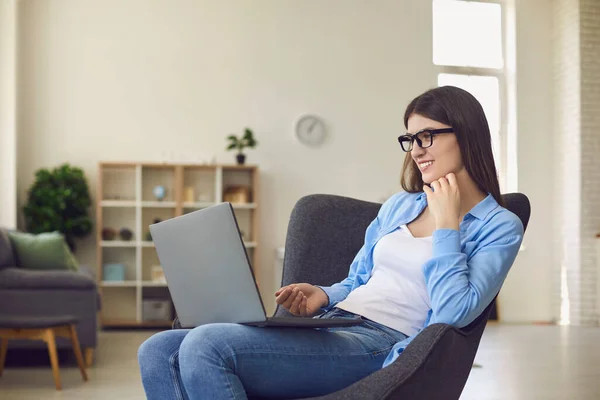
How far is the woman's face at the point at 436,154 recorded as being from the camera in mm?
1894

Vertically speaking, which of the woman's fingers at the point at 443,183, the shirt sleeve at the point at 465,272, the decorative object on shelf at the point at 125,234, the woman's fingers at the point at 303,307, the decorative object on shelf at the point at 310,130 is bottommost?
the decorative object on shelf at the point at 125,234

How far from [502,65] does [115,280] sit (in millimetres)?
4962

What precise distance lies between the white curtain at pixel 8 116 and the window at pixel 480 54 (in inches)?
176

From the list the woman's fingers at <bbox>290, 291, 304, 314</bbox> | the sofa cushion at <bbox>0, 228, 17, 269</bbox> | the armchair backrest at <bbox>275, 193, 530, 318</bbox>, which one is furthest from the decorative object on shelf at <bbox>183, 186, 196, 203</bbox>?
the woman's fingers at <bbox>290, 291, 304, 314</bbox>

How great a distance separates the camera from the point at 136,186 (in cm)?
705

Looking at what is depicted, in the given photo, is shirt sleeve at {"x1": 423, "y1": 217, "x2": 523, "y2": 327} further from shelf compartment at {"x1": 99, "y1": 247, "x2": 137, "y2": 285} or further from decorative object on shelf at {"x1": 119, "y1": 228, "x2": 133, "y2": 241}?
shelf compartment at {"x1": 99, "y1": 247, "x2": 137, "y2": 285}

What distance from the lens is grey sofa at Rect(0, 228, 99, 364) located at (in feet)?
15.7

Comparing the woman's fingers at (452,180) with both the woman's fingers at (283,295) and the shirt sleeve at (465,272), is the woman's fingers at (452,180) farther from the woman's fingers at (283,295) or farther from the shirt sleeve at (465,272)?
the woman's fingers at (283,295)

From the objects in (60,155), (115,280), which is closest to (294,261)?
(115,280)

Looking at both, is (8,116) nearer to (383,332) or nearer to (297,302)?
(297,302)

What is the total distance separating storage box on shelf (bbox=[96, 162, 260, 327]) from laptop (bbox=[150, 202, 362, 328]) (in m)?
5.17

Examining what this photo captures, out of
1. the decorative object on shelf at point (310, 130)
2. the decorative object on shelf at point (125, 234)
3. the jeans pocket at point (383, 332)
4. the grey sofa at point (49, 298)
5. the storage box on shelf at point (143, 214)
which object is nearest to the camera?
the jeans pocket at point (383, 332)

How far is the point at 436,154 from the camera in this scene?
1898 millimetres

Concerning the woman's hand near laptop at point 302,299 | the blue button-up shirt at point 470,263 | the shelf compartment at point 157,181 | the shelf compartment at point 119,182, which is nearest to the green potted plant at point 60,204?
the shelf compartment at point 119,182
